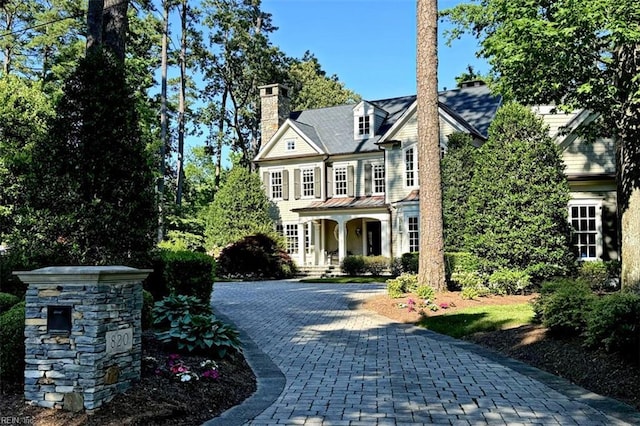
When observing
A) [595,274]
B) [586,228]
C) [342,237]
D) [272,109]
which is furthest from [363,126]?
[595,274]

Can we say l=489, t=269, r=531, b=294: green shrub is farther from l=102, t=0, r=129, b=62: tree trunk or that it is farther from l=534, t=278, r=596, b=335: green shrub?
l=102, t=0, r=129, b=62: tree trunk

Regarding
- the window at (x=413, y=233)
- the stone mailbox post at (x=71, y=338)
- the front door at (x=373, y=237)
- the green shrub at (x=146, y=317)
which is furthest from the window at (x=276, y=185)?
the stone mailbox post at (x=71, y=338)

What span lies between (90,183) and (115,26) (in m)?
3.35

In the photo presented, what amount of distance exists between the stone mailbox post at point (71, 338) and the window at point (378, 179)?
2358cm

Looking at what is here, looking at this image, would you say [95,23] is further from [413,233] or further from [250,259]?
[413,233]

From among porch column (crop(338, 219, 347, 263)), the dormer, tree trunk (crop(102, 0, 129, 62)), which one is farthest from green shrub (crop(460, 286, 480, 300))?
the dormer

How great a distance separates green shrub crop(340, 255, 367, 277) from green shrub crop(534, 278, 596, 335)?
16.7 meters

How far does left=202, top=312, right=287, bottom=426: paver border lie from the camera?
16.5 feet

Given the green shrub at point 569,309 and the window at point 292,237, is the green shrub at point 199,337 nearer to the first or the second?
the green shrub at point 569,309

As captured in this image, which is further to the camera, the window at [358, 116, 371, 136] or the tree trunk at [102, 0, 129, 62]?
the window at [358, 116, 371, 136]

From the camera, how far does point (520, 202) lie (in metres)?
15.1

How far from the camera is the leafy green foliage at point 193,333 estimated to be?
6.80 metres

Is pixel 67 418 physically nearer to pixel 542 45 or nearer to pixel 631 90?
pixel 542 45

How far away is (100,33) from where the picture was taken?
10391 millimetres
